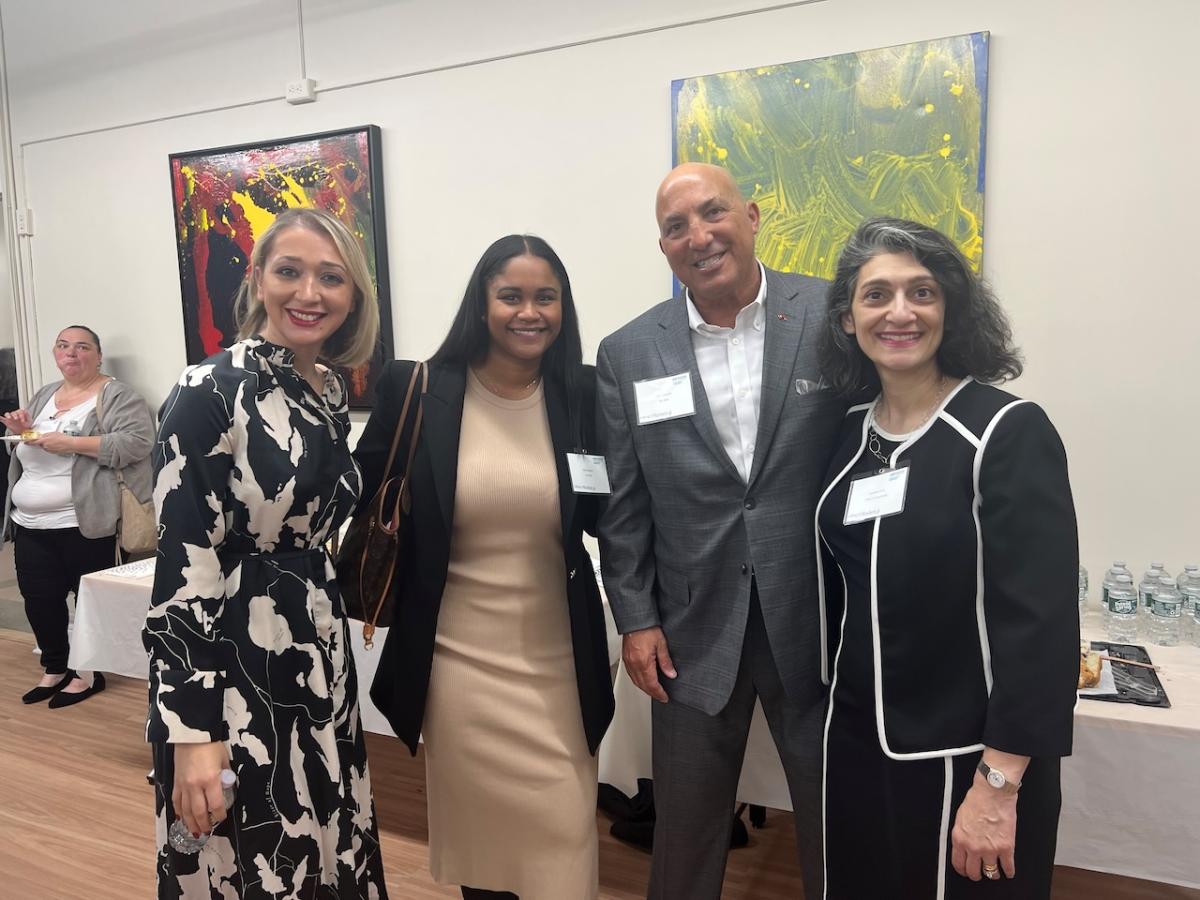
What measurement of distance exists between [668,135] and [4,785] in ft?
11.2

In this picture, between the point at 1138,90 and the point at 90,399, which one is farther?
the point at 90,399

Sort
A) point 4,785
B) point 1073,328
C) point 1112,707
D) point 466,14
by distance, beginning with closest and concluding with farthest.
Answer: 1. point 1112,707
2. point 1073,328
3. point 4,785
4. point 466,14

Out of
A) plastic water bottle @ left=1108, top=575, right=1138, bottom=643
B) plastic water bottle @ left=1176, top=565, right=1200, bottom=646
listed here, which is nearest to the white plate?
plastic water bottle @ left=1108, top=575, right=1138, bottom=643

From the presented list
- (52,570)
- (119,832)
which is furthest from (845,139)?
(52,570)

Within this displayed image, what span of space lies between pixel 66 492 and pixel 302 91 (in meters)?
2.15

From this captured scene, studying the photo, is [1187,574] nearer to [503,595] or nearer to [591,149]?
[503,595]

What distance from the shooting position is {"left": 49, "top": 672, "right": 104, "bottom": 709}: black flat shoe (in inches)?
→ 146

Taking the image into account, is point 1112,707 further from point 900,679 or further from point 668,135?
point 668,135

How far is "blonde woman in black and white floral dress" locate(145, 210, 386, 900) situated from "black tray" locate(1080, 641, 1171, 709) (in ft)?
5.40

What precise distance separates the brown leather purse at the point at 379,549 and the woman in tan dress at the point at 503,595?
→ 24 mm

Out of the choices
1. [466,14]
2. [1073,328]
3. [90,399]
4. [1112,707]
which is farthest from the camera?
[90,399]

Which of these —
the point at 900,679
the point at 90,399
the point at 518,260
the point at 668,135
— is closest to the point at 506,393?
the point at 518,260

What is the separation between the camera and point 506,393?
A: 172 cm

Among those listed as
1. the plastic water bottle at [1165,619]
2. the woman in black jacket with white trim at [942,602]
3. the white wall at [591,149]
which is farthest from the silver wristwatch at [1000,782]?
the white wall at [591,149]
